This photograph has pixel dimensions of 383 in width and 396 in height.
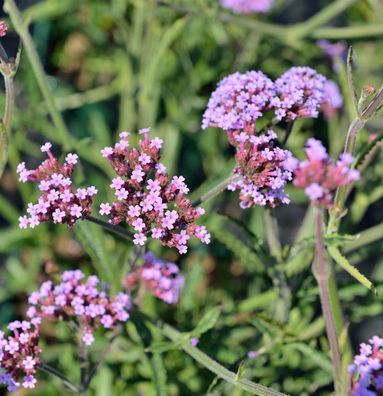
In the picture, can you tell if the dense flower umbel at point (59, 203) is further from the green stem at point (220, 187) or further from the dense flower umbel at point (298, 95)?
the dense flower umbel at point (298, 95)

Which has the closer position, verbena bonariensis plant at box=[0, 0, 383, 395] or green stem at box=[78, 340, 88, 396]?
verbena bonariensis plant at box=[0, 0, 383, 395]

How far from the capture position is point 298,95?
202 centimetres

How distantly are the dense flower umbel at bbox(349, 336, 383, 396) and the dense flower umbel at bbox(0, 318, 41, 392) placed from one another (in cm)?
93

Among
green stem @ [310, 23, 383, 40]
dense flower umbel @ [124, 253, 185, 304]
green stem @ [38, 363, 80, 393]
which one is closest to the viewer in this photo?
green stem @ [38, 363, 80, 393]

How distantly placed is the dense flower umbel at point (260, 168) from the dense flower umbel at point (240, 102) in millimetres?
57

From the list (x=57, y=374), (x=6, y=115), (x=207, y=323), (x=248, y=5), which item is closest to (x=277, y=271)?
(x=207, y=323)

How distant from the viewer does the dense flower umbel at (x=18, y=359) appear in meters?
1.99

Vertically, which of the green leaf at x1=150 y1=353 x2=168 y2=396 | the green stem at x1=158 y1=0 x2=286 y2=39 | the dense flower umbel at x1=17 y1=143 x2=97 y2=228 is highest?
the green stem at x1=158 y1=0 x2=286 y2=39

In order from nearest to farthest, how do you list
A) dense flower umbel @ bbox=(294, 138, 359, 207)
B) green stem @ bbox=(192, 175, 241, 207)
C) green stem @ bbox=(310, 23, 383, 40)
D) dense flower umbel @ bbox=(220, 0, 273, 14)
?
dense flower umbel @ bbox=(294, 138, 359, 207) → green stem @ bbox=(192, 175, 241, 207) → green stem @ bbox=(310, 23, 383, 40) → dense flower umbel @ bbox=(220, 0, 273, 14)

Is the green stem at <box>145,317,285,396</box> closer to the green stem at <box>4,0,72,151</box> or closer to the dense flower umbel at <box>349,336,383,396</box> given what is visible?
the dense flower umbel at <box>349,336,383,396</box>

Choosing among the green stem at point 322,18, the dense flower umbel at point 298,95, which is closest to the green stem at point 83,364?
the dense flower umbel at point 298,95

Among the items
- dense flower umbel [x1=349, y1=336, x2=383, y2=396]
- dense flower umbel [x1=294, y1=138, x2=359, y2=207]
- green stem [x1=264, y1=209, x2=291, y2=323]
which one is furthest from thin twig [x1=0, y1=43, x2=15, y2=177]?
dense flower umbel [x1=349, y1=336, x2=383, y2=396]

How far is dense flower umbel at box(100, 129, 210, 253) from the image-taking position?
6.03ft

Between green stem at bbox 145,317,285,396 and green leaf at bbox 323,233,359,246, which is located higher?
green leaf at bbox 323,233,359,246
